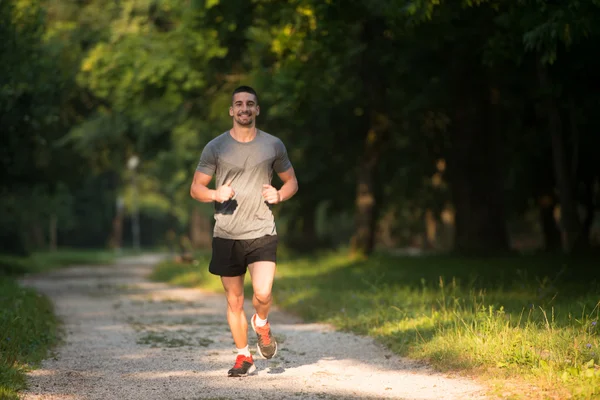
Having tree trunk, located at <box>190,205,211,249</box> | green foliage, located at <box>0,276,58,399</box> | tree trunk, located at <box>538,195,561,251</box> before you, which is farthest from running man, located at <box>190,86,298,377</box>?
tree trunk, located at <box>190,205,211,249</box>

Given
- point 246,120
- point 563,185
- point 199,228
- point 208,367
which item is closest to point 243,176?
point 246,120

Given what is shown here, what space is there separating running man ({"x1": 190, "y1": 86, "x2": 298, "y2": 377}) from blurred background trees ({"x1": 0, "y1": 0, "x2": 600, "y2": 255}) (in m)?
4.33

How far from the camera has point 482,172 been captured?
79.6ft

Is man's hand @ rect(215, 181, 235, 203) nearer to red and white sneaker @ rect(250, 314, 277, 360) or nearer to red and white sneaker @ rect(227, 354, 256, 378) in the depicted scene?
red and white sneaker @ rect(250, 314, 277, 360)

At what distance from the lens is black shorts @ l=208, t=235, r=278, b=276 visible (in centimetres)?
816

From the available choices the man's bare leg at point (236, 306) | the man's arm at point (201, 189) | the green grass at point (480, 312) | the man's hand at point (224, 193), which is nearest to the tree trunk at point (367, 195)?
the green grass at point (480, 312)

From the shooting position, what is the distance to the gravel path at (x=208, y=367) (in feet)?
25.2

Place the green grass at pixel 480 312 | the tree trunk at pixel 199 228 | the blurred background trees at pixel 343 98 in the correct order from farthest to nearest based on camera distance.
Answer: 1. the tree trunk at pixel 199 228
2. the blurred background trees at pixel 343 98
3. the green grass at pixel 480 312

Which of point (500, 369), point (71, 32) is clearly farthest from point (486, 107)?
point (500, 369)

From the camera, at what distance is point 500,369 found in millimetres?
7926

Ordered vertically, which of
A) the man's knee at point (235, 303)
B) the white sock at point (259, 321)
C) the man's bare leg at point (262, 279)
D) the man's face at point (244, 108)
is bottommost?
the white sock at point (259, 321)

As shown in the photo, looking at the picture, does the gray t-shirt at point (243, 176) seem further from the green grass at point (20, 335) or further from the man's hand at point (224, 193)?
the green grass at point (20, 335)

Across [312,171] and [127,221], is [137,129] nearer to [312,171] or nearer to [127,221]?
[312,171]

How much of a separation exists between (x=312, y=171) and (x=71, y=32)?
7.93m
